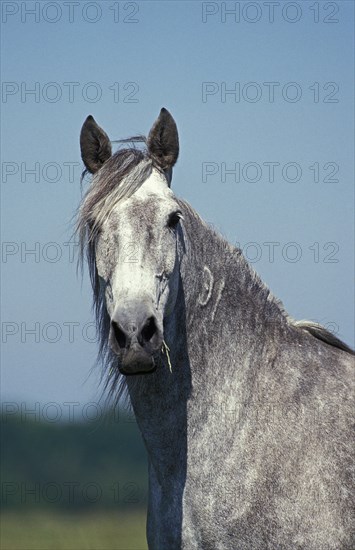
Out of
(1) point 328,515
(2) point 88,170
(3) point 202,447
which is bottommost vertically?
(1) point 328,515

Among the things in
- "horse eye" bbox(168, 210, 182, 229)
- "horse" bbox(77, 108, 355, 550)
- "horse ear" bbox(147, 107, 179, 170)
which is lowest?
"horse" bbox(77, 108, 355, 550)

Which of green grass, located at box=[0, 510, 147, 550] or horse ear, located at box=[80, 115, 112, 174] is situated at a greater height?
horse ear, located at box=[80, 115, 112, 174]

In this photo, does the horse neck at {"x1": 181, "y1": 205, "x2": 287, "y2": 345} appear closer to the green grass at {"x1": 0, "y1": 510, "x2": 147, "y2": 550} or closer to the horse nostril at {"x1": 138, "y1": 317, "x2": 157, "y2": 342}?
the horse nostril at {"x1": 138, "y1": 317, "x2": 157, "y2": 342}

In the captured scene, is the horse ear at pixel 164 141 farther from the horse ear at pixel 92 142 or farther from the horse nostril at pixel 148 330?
the horse nostril at pixel 148 330

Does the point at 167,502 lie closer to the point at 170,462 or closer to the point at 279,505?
the point at 170,462

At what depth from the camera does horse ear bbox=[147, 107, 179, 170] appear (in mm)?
5551

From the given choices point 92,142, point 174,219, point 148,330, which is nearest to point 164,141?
point 92,142

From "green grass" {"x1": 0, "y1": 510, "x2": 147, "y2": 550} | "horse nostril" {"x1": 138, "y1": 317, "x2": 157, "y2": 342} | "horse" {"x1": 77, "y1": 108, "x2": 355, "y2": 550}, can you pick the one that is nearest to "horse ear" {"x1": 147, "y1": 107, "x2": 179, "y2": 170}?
"horse" {"x1": 77, "y1": 108, "x2": 355, "y2": 550}

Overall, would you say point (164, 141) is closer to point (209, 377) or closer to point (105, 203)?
point (105, 203)

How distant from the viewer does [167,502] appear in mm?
5285

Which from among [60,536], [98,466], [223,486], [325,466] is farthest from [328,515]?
[98,466]

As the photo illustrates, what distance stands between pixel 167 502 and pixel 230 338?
3.74ft

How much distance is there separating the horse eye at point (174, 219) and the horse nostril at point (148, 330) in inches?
28.7

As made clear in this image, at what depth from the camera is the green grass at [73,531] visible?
10562 millimetres
